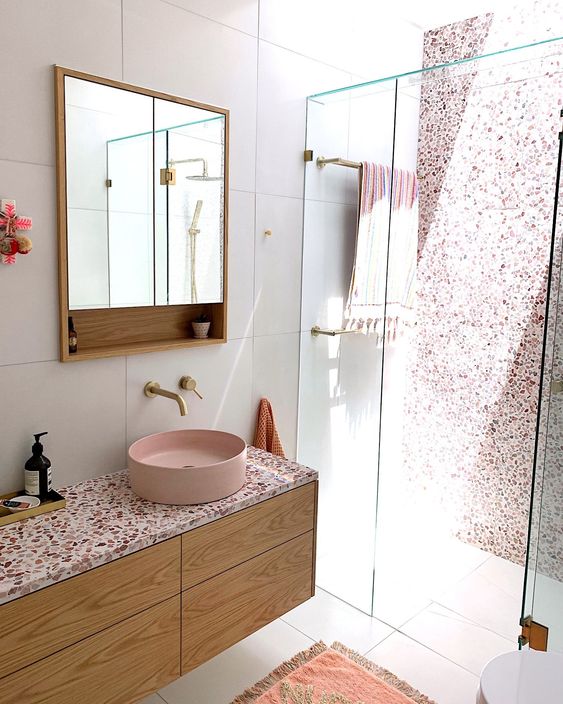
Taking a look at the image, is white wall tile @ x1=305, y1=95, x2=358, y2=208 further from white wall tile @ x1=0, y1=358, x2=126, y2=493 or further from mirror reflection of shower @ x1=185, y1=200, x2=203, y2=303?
white wall tile @ x1=0, y1=358, x2=126, y2=493

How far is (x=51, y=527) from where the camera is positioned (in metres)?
1.76

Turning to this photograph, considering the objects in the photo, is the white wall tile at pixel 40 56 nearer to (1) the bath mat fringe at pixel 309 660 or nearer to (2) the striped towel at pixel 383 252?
(2) the striped towel at pixel 383 252

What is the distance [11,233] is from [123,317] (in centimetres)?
52

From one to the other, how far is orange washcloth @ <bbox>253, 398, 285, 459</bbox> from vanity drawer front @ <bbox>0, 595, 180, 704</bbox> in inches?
36.9

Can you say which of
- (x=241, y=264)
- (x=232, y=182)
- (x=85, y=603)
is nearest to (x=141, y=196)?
(x=232, y=182)

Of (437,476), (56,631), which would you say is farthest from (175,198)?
(437,476)

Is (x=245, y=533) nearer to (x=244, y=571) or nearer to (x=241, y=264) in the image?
(x=244, y=571)

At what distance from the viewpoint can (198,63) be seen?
88.4 inches

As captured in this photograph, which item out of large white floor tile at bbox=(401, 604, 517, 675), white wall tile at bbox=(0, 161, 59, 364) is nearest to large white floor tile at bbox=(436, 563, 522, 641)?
large white floor tile at bbox=(401, 604, 517, 675)

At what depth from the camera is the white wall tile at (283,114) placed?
2.52 meters

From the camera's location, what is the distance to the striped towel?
8.79ft

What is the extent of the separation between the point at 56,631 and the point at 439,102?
2395 millimetres

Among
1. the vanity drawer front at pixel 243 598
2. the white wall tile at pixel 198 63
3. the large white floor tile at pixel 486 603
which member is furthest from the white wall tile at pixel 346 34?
the large white floor tile at pixel 486 603

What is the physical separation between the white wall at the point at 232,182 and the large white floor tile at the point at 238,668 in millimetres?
816
